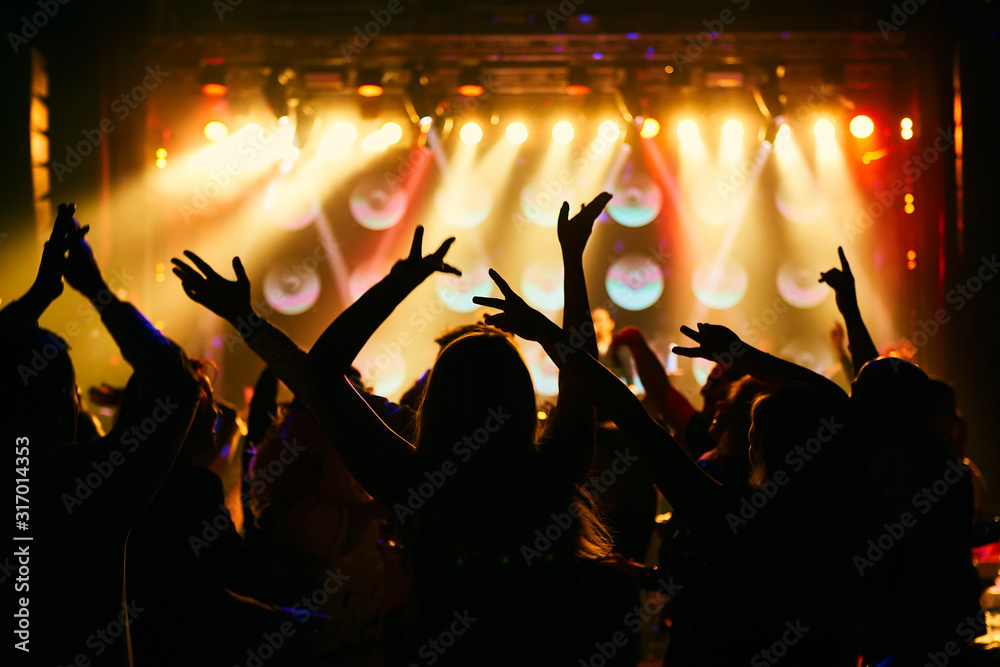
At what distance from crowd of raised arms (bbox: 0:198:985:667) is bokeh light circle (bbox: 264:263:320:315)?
7300mm

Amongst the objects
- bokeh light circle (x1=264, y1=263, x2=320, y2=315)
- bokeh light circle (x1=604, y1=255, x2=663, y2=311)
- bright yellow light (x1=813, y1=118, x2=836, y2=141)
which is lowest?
bokeh light circle (x1=264, y1=263, x2=320, y2=315)

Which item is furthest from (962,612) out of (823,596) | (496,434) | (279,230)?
(279,230)

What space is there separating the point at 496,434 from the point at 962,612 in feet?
5.16

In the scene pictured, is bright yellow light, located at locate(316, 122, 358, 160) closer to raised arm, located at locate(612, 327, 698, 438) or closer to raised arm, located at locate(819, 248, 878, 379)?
raised arm, located at locate(612, 327, 698, 438)

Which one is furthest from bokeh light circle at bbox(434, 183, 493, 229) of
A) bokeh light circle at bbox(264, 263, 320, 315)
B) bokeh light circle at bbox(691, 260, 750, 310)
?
bokeh light circle at bbox(691, 260, 750, 310)

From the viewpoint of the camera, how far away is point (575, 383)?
1.43m

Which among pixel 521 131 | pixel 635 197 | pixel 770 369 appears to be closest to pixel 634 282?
pixel 635 197

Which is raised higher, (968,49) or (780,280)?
(968,49)

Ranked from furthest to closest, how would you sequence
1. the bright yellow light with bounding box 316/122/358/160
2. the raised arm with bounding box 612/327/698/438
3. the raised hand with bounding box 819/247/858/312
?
the bright yellow light with bounding box 316/122/358/160, the raised arm with bounding box 612/327/698/438, the raised hand with bounding box 819/247/858/312

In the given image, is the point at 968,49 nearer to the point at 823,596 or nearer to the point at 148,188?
the point at 823,596

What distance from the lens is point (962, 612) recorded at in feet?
6.63

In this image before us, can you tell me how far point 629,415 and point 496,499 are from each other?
0.30 m

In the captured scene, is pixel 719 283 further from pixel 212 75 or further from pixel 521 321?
pixel 521 321

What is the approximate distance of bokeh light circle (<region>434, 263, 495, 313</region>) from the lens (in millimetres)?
9195
